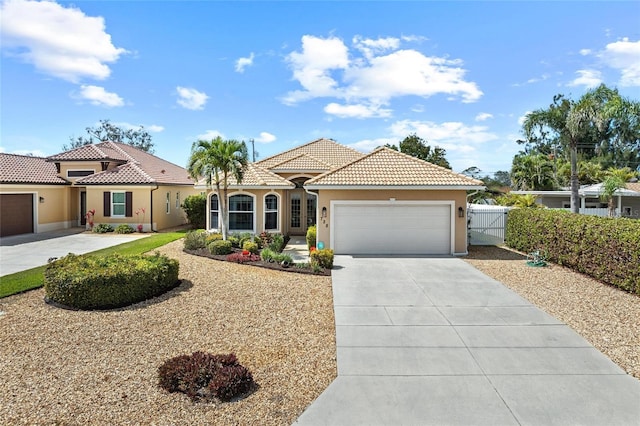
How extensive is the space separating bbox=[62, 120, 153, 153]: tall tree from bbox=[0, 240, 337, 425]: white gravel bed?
54789 mm

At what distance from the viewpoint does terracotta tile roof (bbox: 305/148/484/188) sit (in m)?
15.5

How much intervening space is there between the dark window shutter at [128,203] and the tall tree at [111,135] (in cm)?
3844

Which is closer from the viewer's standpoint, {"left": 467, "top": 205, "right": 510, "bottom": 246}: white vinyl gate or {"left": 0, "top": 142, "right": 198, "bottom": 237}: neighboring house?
{"left": 467, "top": 205, "right": 510, "bottom": 246}: white vinyl gate

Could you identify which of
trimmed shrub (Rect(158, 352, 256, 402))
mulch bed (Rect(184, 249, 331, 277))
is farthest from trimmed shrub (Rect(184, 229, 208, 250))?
trimmed shrub (Rect(158, 352, 256, 402))

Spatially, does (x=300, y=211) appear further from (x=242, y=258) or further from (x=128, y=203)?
(x=128, y=203)

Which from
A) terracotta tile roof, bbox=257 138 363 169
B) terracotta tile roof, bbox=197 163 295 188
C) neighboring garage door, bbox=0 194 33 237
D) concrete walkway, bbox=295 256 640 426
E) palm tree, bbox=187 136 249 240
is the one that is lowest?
concrete walkway, bbox=295 256 640 426

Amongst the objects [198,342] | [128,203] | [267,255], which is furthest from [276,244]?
[128,203]

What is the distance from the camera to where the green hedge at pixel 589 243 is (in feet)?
33.9

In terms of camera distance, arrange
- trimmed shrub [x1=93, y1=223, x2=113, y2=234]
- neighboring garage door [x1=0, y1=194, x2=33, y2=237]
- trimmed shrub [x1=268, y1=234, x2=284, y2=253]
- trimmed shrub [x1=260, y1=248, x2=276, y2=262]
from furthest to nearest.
→ trimmed shrub [x1=93, y1=223, x2=113, y2=234]
neighboring garage door [x1=0, y1=194, x2=33, y2=237]
trimmed shrub [x1=268, y1=234, x2=284, y2=253]
trimmed shrub [x1=260, y1=248, x2=276, y2=262]

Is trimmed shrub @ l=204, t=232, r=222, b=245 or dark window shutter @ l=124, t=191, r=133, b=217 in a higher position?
dark window shutter @ l=124, t=191, r=133, b=217

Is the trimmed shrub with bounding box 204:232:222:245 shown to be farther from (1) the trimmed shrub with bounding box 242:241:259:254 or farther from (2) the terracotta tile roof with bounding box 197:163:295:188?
(2) the terracotta tile roof with bounding box 197:163:295:188

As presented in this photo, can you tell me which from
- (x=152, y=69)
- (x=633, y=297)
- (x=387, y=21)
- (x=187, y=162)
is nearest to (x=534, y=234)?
(x=633, y=297)

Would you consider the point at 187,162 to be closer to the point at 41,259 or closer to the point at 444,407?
the point at 41,259

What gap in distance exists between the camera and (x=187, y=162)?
630 inches
